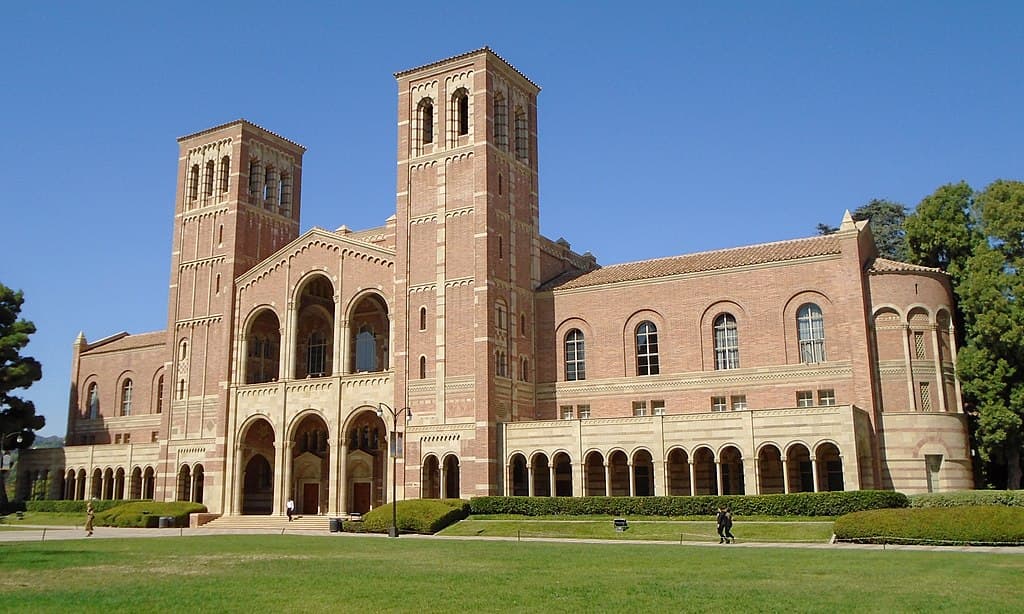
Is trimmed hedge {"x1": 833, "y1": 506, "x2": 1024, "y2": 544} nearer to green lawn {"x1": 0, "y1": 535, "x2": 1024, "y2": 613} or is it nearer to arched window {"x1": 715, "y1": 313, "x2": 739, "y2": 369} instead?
green lawn {"x1": 0, "y1": 535, "x2": 1024, "y2": 613}

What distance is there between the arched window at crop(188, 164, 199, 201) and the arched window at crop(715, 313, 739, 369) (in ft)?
126

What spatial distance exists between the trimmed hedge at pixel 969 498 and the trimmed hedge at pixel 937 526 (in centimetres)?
571

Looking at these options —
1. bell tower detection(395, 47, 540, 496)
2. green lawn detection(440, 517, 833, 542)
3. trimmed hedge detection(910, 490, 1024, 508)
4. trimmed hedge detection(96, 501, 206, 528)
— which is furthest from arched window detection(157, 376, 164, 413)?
trimmed hedge detection(910, 490, 1024, 508)

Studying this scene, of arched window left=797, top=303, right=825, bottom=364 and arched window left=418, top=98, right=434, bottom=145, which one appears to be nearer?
arched window left=797, top=303, right=825, bottom=364

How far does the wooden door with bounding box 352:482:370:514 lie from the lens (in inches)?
2111

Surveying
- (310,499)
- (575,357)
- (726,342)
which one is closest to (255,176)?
(310,499)

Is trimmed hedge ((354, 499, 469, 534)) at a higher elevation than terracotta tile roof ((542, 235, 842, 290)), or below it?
below

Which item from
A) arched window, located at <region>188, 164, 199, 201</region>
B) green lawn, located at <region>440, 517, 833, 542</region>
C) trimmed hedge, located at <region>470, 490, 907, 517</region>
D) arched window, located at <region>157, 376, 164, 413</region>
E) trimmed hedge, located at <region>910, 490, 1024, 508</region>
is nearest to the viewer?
green lawn, located at <region>440, 517, 833, 542</region>

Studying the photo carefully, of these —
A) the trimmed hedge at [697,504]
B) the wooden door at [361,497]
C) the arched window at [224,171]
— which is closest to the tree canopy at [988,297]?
the trimmed hedge at [697,504]

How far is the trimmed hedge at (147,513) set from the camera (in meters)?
52.8

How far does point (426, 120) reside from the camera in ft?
179

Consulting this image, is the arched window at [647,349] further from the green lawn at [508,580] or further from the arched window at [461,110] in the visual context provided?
the green lawn at [508,580]

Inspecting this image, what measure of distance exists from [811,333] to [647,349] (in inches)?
340

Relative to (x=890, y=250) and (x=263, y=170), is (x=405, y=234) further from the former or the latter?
(x=890, y=250)
